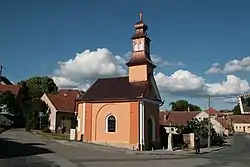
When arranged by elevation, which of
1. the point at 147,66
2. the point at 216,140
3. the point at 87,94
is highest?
the point at 147,66

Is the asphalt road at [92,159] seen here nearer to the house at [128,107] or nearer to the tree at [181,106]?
the house at [128,107]

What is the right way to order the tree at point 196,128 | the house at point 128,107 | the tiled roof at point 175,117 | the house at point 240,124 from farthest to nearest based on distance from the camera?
1. the house at point 240,124
2. the tiled roof at point 175,117
3. the tree at point 196,128
4. the house at point 128,107

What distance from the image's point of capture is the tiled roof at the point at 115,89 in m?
36.2

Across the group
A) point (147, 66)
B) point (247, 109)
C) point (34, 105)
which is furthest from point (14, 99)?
point (247, 109)

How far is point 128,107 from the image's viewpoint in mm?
35781

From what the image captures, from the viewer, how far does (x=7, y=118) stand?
200 ft

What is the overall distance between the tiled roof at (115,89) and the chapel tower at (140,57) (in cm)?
94

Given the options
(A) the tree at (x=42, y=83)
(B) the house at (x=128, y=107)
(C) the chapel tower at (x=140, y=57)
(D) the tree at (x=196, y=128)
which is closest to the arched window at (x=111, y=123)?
(B) the house at (x=128, y=107)

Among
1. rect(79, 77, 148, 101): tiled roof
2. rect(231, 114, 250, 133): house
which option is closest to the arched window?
rect(79, 77, 148, 101): tiled roof

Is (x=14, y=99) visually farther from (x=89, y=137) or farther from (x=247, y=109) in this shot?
(x=247, y=109)

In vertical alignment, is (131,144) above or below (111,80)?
below

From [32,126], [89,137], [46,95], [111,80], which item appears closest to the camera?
[89,137]

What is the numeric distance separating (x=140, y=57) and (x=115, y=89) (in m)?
4.62

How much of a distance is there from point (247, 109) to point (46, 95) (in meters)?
52.8
